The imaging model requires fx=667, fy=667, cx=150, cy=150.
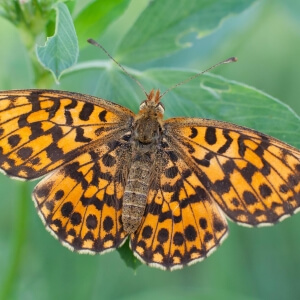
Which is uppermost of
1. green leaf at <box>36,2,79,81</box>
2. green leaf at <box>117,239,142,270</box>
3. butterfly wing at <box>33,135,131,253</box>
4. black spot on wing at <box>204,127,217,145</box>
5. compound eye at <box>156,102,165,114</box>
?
compound eye at <box>156,102,165,114</box>

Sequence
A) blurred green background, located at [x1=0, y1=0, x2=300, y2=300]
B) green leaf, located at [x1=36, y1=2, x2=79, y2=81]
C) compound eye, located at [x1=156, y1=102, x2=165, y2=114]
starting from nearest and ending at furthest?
green leaf, located at [x1=36, y1=2, x2=79, y2=81], compound eye, located at [x1=156, y1=102, x2=165, y2=114], blurred green background, located at [x1=0, y1=0, x2=300, y2=300]

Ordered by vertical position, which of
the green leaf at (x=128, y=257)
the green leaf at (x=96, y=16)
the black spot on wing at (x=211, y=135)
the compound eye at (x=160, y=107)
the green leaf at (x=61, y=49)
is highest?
the green leaf at (x=96, y=16)

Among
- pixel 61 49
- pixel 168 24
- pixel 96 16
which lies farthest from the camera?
pixel 168 24

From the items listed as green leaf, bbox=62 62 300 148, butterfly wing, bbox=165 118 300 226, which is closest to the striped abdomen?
butterfly wing, bbox=165 118 300 226

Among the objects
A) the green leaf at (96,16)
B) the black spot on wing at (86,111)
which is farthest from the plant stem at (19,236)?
the green leaf at (96,16)

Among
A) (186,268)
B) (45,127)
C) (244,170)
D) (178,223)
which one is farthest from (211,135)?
(186,268)

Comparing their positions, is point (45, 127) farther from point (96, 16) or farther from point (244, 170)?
point (244, 170)

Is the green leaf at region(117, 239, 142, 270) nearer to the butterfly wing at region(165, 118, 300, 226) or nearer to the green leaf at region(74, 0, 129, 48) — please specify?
the butterfly wing at region(165, 118, 300, 226)

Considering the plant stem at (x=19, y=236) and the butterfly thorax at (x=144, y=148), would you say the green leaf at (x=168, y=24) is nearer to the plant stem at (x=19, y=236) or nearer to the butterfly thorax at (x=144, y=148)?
the butterfly thorax at (x=144, y=148)
